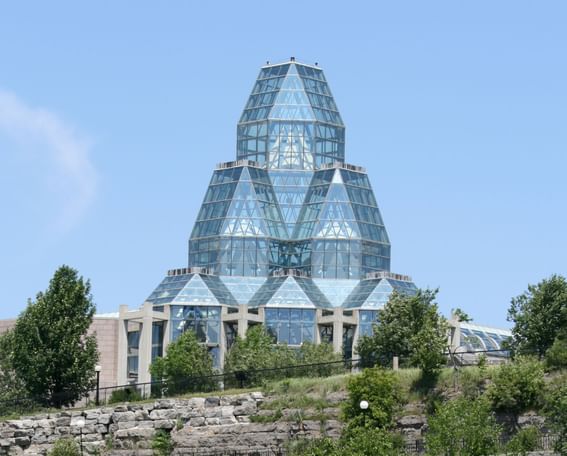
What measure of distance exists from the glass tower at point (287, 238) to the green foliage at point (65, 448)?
53852 millimetres

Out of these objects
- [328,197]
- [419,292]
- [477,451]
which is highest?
[328,197]

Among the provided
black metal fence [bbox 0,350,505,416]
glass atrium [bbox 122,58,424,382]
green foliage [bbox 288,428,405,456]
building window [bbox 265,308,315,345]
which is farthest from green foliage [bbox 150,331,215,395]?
green foliage [bbox 288,428,405,456]

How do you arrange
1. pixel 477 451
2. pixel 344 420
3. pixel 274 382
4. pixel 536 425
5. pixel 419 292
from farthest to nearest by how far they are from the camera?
pixel 419 292, pixel 274 382, pixel 344 420, pixel 536 425, pixel 477 451

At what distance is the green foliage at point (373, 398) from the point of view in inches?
3469

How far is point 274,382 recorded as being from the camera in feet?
322

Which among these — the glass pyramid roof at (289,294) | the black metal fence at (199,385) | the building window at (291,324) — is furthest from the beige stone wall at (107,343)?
the black metal fence at (199,385)

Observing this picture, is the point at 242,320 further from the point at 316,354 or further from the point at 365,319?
the point at 316,354

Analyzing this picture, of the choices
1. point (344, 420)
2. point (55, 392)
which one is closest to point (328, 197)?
point (55, 392)

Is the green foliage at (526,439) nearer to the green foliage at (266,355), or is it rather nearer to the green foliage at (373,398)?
the green foliage at (373,398)

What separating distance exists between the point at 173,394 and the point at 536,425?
26798 millimetres

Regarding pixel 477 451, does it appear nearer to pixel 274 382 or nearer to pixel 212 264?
pixel 274 382

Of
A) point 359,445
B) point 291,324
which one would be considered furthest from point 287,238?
point 359,445

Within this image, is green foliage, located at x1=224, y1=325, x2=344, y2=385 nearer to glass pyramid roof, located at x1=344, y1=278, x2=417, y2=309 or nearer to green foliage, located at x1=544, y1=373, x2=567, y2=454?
glass pyramid roof, located at x1=344, y1=278, x2=417, y2=309

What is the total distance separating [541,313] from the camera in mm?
107312
